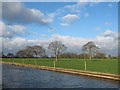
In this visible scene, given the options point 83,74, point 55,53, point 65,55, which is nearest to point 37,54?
point 65,55

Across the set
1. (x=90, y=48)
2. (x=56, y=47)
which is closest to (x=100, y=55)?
(x=90, y=48)

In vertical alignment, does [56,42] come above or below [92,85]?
above

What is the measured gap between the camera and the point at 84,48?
4572 inches

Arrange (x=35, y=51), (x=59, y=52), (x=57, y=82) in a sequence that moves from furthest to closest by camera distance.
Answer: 1. (x=35, y=51)
2. (x=59, y=52)
3. (x=57, y=82)

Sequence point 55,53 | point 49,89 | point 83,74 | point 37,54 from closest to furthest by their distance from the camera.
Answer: point 49,89
point 83,74
point 55,53
point 37,54

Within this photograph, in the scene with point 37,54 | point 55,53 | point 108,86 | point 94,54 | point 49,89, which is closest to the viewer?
point 49,89

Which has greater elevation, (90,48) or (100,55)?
(90,48)

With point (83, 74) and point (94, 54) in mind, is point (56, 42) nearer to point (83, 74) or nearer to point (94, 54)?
point (94, 54)

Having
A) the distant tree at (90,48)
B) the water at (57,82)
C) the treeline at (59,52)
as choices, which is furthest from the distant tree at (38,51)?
the water at (57,82)

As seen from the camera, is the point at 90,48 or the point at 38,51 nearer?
the point at 90,48

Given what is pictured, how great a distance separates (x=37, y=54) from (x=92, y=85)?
337 feet

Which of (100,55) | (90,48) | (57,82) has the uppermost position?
(90,48)

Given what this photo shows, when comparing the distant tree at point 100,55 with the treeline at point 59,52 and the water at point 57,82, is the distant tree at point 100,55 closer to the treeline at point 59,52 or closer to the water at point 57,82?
the treeline at point 59,52

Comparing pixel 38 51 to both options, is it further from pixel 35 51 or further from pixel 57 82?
pixel 57 82
